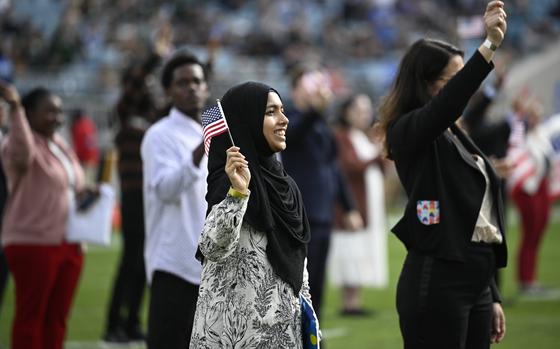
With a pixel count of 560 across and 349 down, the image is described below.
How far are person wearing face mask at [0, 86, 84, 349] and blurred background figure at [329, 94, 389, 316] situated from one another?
15.1ft

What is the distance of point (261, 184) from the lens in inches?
178

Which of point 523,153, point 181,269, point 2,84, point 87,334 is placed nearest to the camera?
point 181,269

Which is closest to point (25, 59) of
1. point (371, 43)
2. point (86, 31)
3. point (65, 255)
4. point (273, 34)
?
point (86, 31)

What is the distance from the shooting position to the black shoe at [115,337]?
945cm

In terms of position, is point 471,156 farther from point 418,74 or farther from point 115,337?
point 115,337

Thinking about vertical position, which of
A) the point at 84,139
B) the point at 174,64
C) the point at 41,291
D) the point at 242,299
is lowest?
the point at 41,291

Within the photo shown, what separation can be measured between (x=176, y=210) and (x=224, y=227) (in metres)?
1.85

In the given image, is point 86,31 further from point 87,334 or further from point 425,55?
point 425,55

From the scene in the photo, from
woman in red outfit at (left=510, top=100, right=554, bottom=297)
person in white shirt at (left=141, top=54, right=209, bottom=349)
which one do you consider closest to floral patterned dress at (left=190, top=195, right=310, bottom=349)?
person in white shirt at (left=141, top=54, right=209, bottom=349)

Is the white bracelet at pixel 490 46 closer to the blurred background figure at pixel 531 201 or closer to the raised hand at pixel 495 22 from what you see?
the raised hand at pixel 495 22

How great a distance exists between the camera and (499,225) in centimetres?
507

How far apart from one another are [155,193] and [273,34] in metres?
24.6

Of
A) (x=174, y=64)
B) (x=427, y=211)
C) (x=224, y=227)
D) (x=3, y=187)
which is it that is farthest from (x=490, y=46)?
(x=3, y=187)

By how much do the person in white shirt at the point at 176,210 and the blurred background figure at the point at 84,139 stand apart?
15557 millimetres
